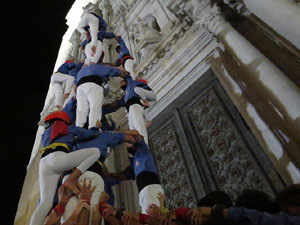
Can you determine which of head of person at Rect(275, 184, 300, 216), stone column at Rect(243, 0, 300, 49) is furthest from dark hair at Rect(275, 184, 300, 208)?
stone column at Rect(243, 0, 300, 49)

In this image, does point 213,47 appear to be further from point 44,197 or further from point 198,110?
point 44,197

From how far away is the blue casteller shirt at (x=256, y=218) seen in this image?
3.43 ft

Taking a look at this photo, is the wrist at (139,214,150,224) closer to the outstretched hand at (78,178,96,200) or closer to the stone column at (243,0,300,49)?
the outstretched hand at (78,178,96,200)

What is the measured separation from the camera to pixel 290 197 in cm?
124

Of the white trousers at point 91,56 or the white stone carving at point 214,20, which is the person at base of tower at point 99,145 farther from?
the white stone carving at point 214,20

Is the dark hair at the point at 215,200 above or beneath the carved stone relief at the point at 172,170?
beneath

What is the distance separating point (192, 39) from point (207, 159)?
2091mm

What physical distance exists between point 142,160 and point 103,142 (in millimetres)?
356

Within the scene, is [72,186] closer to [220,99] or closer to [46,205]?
[46,205]

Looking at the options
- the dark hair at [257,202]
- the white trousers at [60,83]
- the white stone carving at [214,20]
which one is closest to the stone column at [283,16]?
the white stone carving at [214,20]

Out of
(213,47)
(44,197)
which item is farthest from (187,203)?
(213,47)

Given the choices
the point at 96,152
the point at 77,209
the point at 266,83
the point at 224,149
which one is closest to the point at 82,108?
the point at 96,152

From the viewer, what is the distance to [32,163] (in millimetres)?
6305

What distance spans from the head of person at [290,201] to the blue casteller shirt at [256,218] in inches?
5.8
